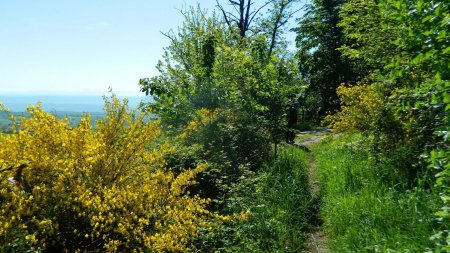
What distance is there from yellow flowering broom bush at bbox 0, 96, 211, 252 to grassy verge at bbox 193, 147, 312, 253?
1.79 feet

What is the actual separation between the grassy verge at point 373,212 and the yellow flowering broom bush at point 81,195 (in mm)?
1971

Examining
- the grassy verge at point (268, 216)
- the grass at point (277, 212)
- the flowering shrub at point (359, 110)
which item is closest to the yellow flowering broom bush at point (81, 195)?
the grassy verge at point (268, 216)

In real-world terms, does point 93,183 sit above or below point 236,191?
above

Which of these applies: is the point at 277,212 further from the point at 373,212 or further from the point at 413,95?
the point at 413,95

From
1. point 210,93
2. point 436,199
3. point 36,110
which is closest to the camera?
point 436,199

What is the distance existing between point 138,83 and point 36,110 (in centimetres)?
592

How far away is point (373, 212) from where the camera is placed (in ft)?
15.6

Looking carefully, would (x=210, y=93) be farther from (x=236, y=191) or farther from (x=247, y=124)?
(x=236, y=191)

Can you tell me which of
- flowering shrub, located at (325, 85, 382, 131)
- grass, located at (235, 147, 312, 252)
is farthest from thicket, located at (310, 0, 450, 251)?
grass, located at (235, 147, 312, 252)

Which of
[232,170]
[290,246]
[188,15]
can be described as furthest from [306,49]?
[290,246]

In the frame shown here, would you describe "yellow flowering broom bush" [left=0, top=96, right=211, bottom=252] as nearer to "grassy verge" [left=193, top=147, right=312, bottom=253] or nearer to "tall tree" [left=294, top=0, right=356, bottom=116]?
"grassy verge" [left=193, top=147, right=312, bottom=253]

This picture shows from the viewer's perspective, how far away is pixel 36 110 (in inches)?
196

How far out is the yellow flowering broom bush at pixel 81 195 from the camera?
3.86 metres

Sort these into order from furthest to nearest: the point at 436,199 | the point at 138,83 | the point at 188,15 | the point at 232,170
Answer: the point at 188,15 < the point at 138,83 < the point at 232,170 < the point at 436,199
